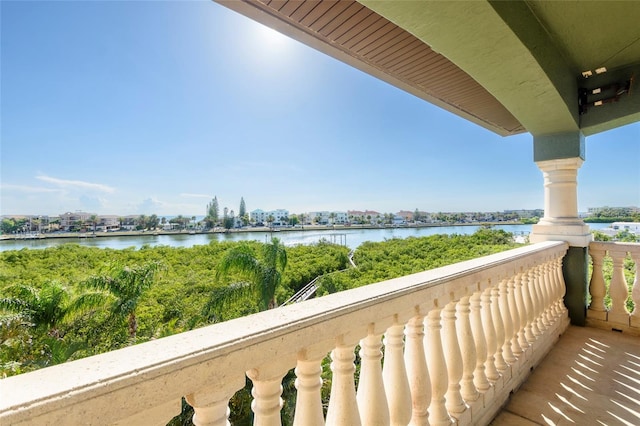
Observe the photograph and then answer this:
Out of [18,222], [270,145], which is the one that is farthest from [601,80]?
[270,145]

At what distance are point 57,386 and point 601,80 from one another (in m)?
4.20

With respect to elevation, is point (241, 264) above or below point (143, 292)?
above

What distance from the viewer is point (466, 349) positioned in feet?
4.71

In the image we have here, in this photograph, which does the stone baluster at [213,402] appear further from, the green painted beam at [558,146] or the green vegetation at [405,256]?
the green vegetation at [405,256]

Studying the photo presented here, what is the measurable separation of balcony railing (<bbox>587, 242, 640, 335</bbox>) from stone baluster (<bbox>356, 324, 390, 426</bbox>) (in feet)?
10.3

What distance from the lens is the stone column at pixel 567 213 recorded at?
2.84m

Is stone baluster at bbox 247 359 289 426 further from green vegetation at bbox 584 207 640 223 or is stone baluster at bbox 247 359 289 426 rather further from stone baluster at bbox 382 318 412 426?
green vegetation at bbox 584 207 640 223

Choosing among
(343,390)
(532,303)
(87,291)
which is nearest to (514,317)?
(532,303)

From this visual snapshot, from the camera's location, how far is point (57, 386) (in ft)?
1.42

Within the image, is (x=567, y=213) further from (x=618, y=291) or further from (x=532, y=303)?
(x=532, y=303)

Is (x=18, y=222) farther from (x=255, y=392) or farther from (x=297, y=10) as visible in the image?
(x=255, y=392)

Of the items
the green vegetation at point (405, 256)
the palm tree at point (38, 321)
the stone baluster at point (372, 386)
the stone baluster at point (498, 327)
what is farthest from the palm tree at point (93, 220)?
the stone baluster at point (498, 327)

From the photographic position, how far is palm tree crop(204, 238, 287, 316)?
9.24 m

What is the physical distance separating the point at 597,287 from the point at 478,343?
7.83ft
